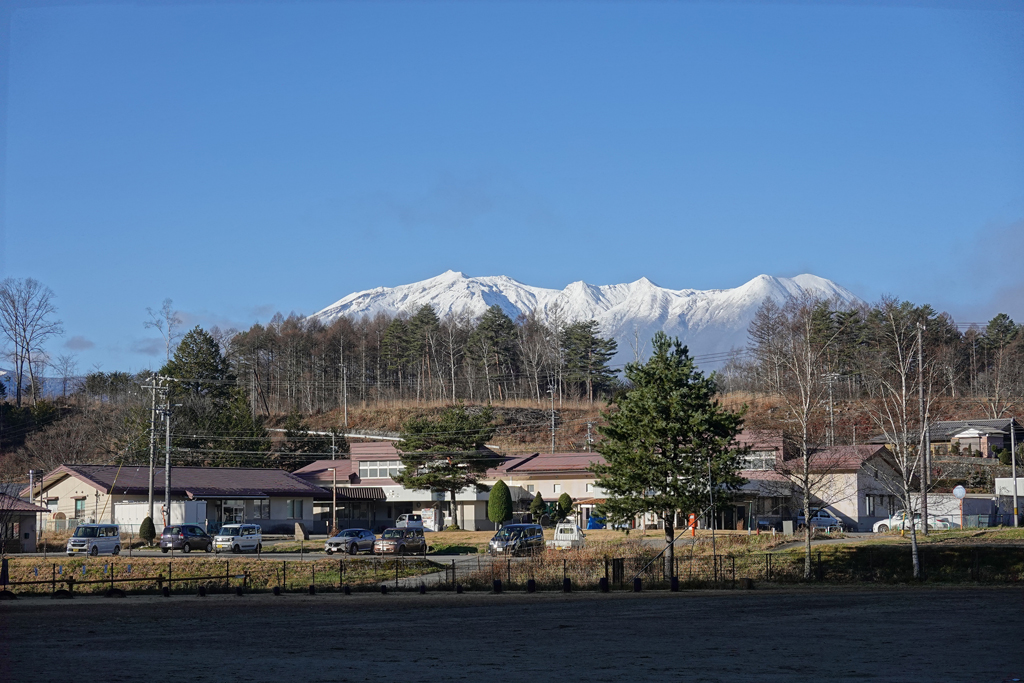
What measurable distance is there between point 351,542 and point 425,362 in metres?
72.3

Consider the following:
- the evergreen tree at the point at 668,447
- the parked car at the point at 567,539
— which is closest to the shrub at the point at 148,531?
the parked car at the point at 567,539

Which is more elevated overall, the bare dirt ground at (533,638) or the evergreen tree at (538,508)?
the evergreen tree at (538,508)

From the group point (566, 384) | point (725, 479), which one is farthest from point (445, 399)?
point (725, 479)

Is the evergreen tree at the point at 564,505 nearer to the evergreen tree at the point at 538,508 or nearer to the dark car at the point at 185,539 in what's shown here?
the evergreen tree at the point at 538,508

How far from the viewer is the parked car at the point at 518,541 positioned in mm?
43562

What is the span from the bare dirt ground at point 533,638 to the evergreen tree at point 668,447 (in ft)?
17.0

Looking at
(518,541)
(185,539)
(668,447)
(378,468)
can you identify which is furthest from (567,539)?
(378,468)

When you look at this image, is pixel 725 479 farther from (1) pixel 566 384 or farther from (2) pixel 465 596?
(1) pixel 566 384

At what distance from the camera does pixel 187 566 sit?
43094 millimetres

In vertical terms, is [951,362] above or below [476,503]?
above

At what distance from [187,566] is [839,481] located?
125ft

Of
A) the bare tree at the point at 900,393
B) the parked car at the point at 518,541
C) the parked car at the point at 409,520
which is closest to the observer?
the bare tree at the point at 900,393

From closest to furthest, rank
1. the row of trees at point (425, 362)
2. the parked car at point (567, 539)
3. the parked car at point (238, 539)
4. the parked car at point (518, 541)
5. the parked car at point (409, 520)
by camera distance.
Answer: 1. the parked car at point (518, 541)
2. the parked car at point (567, 539)
3. the parked car at point (238, 539)
4. the parked car at point (409, 520)
5. the row of trees at point (425, 362)

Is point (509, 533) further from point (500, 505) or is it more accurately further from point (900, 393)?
point (900, 393)
